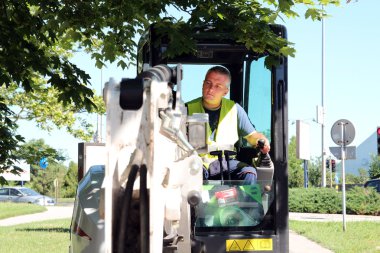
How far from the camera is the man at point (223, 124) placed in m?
5.53

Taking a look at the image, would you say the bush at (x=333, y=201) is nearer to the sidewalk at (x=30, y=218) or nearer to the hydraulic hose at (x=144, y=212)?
the sidewalk at (x=30, y=218)

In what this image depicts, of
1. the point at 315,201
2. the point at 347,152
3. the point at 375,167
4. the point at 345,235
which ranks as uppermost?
the point at 347,152

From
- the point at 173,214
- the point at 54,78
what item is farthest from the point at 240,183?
the point at 54,78

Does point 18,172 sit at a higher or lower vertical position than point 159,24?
lower

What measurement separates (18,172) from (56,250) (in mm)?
4778

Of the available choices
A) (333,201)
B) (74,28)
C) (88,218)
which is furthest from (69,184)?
(88,218)

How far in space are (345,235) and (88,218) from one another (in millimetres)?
14570

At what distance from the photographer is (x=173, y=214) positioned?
3.04 m

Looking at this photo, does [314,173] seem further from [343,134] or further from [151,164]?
[151,164]

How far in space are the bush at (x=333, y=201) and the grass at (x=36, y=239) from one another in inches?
490

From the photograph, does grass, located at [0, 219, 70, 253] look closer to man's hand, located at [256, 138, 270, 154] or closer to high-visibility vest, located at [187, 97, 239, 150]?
high-visibility vest, located at [187, 97, 239, 150]

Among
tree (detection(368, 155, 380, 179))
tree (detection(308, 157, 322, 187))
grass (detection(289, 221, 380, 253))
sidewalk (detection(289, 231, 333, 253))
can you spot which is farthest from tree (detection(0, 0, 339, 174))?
tree (detection(368, 155, 380, 179))

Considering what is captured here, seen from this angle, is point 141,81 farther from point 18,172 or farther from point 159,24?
point 18,172

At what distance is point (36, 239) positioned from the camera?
1714 cm
